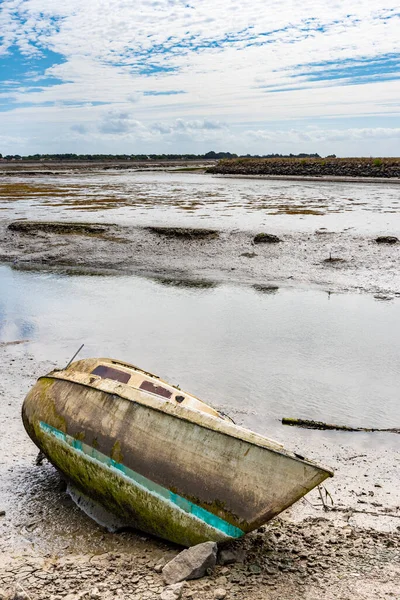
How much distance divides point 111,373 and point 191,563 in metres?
2.50

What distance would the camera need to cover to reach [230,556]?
5.04 meters

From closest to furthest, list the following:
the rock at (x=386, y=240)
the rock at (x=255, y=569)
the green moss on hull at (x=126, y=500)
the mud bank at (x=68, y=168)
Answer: the rock at (x=255, y=569), the green moss on hull at (x=126, y=500), the rock at (x=386, y=240), the mud bank at (x=68, y=168)

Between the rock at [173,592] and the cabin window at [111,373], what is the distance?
2446 mm

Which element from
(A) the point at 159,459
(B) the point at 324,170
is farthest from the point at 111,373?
(B) the point at 324,170

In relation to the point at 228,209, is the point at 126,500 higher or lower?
lower

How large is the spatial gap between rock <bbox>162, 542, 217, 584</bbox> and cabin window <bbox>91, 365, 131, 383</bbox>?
7.06 feet

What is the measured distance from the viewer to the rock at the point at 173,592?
440 cm

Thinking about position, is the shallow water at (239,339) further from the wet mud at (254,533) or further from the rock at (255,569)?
the rock at (255,569)

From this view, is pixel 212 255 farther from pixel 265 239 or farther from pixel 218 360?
pixel 218 360

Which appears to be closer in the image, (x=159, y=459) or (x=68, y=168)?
(x=159, y=459)

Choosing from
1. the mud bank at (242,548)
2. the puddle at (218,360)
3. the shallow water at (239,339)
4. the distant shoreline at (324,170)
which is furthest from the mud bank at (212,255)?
the distant shoreline at (324,170)

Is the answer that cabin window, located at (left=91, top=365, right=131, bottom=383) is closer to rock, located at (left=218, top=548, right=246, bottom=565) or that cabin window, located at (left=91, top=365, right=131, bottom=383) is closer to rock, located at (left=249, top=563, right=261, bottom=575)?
rock, located at (left=218, top=548, right=246, bottom=565)

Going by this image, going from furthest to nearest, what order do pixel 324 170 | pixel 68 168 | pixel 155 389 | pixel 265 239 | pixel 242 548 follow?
pixel 68 168
pixel 324 170
pixel 265 239
pixel 155 389
pixel 242 548

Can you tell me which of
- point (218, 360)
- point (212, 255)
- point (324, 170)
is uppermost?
point (324, 170)
